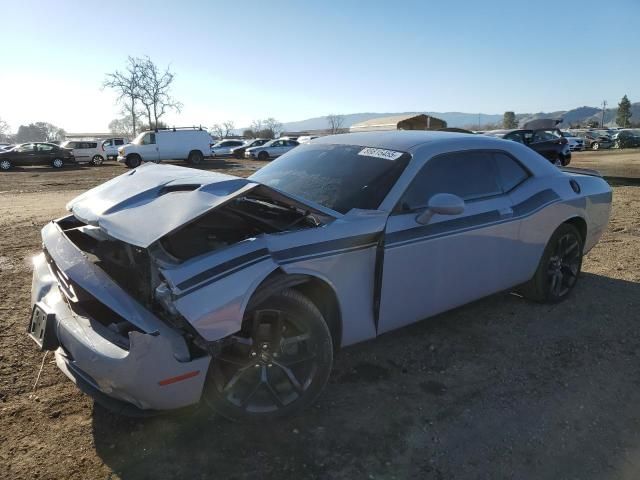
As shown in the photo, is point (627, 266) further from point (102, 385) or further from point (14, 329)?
point (14, 329)

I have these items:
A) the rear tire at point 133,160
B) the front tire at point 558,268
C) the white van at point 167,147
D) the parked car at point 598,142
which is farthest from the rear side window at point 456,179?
the parked car at point 598,142

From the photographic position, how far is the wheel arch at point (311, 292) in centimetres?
252

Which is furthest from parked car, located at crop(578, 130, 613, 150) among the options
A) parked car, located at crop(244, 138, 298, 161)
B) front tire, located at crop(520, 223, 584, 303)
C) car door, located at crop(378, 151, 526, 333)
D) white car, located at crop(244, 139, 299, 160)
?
car door, located at crop(378, 151, 526, 333)

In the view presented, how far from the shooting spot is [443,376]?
329cm

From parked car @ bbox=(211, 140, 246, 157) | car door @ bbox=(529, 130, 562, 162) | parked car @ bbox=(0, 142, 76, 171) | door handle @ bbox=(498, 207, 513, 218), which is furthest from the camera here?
parked car @ bbox=(211, 140, 246, 157)

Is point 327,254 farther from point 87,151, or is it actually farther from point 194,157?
point 87,151

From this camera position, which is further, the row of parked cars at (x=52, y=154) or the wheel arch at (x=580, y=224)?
the row of parked cars at (x=52, y=154)

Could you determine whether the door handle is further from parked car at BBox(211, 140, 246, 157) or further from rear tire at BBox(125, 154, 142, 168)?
parked car at BBox(211, 140, 246, 157)

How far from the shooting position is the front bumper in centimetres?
227

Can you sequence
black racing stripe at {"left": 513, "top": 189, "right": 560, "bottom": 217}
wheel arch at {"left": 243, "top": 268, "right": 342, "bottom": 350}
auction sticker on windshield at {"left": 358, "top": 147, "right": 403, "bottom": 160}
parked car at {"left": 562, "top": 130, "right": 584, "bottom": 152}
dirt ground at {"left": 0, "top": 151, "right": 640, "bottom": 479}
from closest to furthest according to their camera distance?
dirt ground at {"left": 0, "top": 151, "right": 640, "bottom": 479} → wheel arch at {"left": 243, "top": 268, "right": 342, "bottom": 350} → auction sticker on windshield at {"left": 358, "top": 147, "right": 403, "bottom": 160} → black racing stripe at {"left": 513, "top": 189, "right": 560, "bottom": 217} → parked car at {"left": 562, "top": 130, "right": 584, "bottom": 152}

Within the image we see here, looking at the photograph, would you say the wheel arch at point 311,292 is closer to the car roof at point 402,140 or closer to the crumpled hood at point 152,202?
the crumpled hood at point 152,202

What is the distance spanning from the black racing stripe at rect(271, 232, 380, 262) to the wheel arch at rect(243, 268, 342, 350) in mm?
89

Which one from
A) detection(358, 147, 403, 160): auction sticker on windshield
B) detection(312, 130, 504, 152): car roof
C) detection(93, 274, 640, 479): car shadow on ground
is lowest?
detection(93, 274, 640, 479): car shadow on ground

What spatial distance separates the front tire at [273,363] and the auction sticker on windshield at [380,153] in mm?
1356
